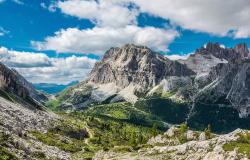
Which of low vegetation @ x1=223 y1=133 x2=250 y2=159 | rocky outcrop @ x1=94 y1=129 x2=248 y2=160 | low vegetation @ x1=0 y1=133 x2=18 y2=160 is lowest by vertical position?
rocky outcrop @ x1=94 y1=129 x2=248 y2=160

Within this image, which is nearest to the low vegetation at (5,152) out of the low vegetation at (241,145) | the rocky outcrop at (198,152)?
the rocky outcrop at (198,152)

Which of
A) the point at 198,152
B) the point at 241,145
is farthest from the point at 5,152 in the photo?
the point at 241,145

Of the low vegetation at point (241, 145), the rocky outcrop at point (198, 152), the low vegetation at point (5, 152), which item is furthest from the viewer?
the rocky outcrop at point (198, 152)

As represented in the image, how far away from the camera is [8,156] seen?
252 feet

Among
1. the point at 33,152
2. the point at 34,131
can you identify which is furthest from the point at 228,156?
the point at 34,131

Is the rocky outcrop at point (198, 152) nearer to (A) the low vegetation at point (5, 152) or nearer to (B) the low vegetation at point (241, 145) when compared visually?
(B) the low vegetation at point (241, 145)

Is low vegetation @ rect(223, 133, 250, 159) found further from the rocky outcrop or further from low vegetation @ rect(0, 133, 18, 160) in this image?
low vegetation @ rect(0, 133, 18, 160)

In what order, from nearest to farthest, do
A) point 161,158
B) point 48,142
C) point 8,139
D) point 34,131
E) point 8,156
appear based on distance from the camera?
point 8,156 < point 8,139 < point 161,158 < point 48,142 < point 34,131

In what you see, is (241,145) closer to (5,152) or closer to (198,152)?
(198,152)

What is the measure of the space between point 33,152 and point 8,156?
1190 inches

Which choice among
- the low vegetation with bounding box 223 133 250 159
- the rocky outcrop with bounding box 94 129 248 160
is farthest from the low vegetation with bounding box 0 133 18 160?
the low vegetation with bounding box 223 133 250 159

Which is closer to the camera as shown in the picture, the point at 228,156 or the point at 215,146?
the point at 228,156

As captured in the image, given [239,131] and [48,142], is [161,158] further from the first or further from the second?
[48,142]

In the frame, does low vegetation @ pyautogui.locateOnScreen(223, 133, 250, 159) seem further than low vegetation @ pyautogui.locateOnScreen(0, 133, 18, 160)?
Yes
